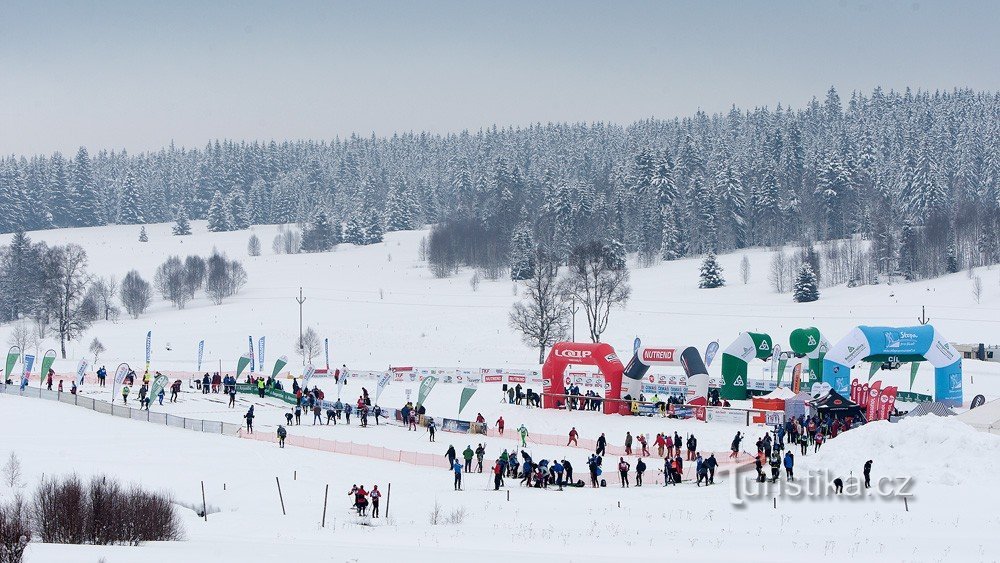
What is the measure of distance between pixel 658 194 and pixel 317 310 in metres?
42.8

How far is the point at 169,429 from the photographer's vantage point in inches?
1235

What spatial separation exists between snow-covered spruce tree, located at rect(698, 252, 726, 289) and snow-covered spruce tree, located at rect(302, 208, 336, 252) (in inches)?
2253

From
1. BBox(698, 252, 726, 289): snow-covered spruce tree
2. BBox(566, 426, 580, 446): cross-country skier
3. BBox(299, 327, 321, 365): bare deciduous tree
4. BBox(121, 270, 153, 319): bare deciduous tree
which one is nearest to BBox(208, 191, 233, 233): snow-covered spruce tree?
BBox(121, 270, 153, 319): bare deciduous tree

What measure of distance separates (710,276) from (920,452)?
217ft

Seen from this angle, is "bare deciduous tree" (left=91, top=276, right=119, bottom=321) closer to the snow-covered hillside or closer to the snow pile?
the snow-covered hillside

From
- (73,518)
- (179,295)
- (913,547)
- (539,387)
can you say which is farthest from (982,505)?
(179,295)

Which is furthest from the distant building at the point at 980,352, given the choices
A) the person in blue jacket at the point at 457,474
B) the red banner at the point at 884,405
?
the person in blue jacket at the point at 457,474

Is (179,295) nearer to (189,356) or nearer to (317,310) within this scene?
(317,310)

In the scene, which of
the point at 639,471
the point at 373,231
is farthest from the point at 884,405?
the point at 373,231

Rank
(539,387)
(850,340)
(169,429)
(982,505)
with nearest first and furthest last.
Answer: (982,505)
(169,429)
(850,340)
(539,387)

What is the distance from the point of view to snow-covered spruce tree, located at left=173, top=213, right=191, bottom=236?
151 m

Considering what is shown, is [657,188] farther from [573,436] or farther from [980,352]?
[573,436]

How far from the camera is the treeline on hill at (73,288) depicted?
71.2 meters

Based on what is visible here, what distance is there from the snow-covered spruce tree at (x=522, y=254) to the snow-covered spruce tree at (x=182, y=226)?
67.9 m
